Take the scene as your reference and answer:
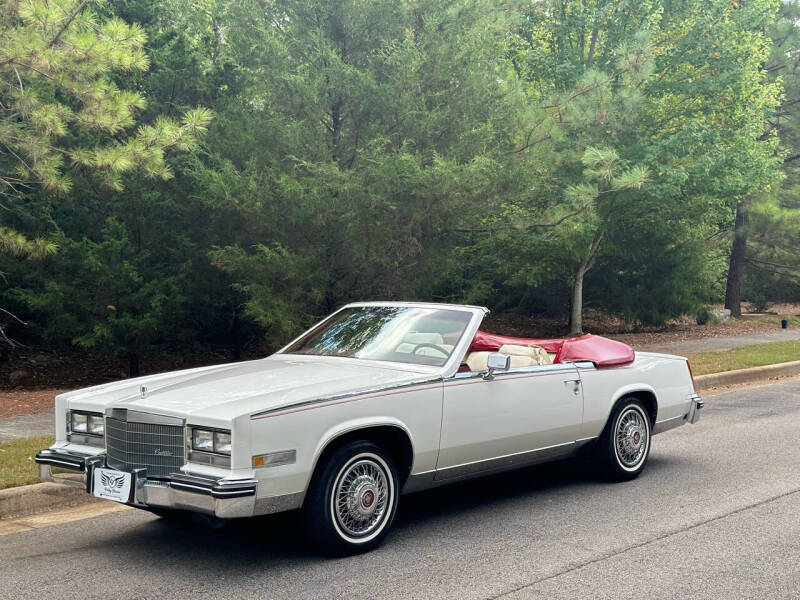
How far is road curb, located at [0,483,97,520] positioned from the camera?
6.29 meters

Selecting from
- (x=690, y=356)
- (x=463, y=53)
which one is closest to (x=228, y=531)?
(x=463, y=53)

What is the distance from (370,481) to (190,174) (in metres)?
9.47

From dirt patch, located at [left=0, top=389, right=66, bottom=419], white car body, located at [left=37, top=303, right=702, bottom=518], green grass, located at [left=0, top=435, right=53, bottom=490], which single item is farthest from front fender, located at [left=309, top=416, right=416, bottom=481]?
dirt patch, located at [left=0, top=389, right=66, bottom=419]

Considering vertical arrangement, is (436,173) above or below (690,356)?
above

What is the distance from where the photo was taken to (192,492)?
4.71 meters

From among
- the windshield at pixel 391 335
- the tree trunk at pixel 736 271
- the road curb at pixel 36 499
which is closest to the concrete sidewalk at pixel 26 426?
the road curb at pixel 36 499

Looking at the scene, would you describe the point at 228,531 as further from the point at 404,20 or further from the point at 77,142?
the point at 404,20

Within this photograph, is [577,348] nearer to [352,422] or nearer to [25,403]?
[352,422]

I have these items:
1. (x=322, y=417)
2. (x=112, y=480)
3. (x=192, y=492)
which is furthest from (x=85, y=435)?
(x=322, y=417)

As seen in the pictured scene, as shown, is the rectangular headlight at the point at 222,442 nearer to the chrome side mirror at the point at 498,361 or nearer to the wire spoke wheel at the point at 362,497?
the wire spoke wheel at the point at 362,497

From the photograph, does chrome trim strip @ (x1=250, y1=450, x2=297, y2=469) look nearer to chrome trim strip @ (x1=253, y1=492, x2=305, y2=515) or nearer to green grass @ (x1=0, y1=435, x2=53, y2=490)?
chrome trim strip @ (x1=253, y1=492, x2=305, y2=515)

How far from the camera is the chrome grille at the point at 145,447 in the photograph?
16.2 ft

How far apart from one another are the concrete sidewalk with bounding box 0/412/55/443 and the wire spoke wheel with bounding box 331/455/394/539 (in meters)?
5.02

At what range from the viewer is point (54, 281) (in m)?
13.7
